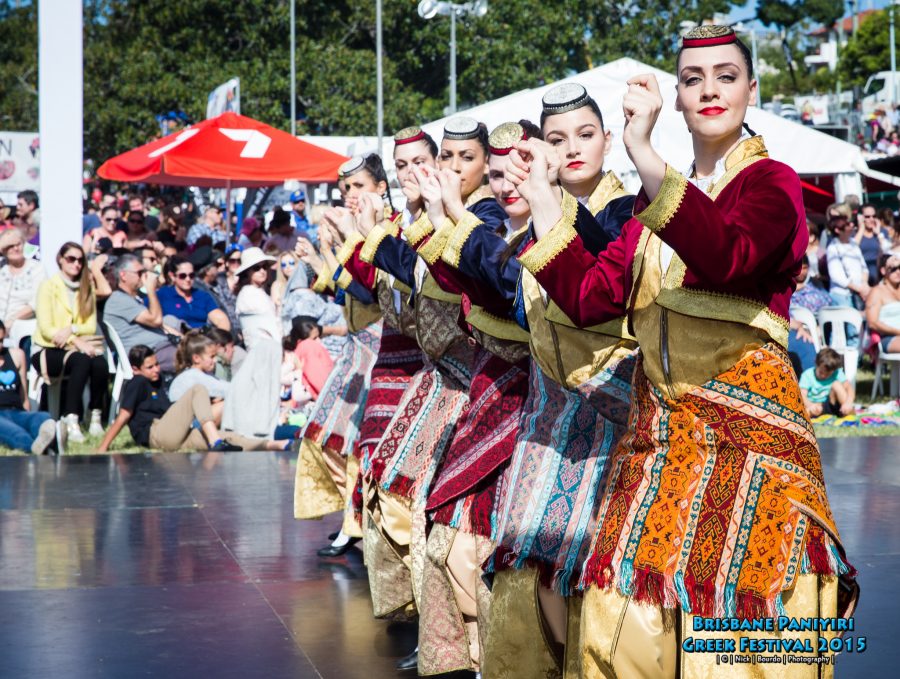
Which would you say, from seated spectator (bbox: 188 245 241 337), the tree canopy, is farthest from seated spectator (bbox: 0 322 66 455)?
the tree canopy

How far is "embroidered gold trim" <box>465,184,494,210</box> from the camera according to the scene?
13.2 feet

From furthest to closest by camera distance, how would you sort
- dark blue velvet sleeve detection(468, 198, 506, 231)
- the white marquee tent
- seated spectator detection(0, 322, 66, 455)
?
the white marquee tent < seated spectator detection(0, 322, 66, 455) < dark blue velvet sleeve detection(468, 198, 506, 231)

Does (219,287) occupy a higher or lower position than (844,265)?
lower

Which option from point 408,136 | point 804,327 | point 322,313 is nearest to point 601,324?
point 408,136

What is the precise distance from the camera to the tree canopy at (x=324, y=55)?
104 ft

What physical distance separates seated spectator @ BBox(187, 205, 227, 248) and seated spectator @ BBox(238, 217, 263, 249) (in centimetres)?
70

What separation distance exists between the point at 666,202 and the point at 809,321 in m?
8.56

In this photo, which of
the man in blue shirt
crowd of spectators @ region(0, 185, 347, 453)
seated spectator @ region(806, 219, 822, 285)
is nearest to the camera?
crowd of spectators @ region(0, 185, 347, 453)

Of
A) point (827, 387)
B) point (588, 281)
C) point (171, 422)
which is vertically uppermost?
point (588, 281)

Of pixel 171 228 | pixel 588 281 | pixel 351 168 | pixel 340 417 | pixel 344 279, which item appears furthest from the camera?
pixel 171 228

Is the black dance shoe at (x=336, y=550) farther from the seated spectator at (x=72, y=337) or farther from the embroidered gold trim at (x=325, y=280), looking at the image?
the seated spectator at (x=72, y=337)

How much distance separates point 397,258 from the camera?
423 centimetres

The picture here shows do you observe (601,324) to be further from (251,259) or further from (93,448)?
(251,259)

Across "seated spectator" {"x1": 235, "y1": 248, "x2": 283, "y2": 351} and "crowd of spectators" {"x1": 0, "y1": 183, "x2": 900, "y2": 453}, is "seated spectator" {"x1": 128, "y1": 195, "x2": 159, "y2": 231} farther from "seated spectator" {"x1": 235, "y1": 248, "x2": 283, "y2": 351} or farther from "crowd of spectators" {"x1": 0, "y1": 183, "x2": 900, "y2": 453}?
"seated spectator" {"x1": 235, "y1": 248, "x2": 283, "y2": 351}
